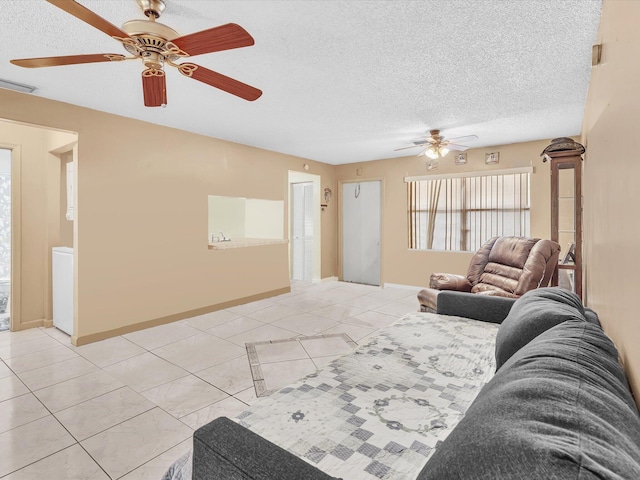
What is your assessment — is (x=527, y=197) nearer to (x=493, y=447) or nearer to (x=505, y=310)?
(x=505, y=310)

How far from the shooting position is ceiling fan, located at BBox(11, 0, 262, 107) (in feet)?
4.97

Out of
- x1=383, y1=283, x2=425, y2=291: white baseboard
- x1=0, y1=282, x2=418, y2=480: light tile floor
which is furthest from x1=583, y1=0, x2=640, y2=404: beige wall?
x1=383, y1=283, x2=425, y2=291: white baseboard

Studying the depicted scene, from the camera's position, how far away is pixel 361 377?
1.54 meters

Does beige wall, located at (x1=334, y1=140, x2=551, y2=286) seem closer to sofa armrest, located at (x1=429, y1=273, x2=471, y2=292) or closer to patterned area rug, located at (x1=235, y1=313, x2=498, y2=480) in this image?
sofa armrest, located at (x1=429, y1=273, x2=471, y2=292)

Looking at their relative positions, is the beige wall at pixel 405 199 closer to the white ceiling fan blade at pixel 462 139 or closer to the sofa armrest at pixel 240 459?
the white ceiling fan blade at pixel 462 139

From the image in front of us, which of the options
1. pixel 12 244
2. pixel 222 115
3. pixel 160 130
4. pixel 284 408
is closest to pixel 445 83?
pixel 222 115

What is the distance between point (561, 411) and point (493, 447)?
16 cm

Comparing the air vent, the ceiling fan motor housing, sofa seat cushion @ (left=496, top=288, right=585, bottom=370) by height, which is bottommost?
sofa seat cushion @ (left=496, top=288, right=585, bottom=370)

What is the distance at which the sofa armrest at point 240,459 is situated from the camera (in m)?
0.79

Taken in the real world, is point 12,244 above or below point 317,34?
below

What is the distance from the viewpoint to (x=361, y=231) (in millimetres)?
6777

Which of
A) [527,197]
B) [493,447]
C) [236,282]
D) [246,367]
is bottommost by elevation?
[246,367]

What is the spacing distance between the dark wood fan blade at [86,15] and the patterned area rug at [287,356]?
91.6 inches

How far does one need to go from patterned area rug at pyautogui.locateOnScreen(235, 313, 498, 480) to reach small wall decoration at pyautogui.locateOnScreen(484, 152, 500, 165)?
406 cm
